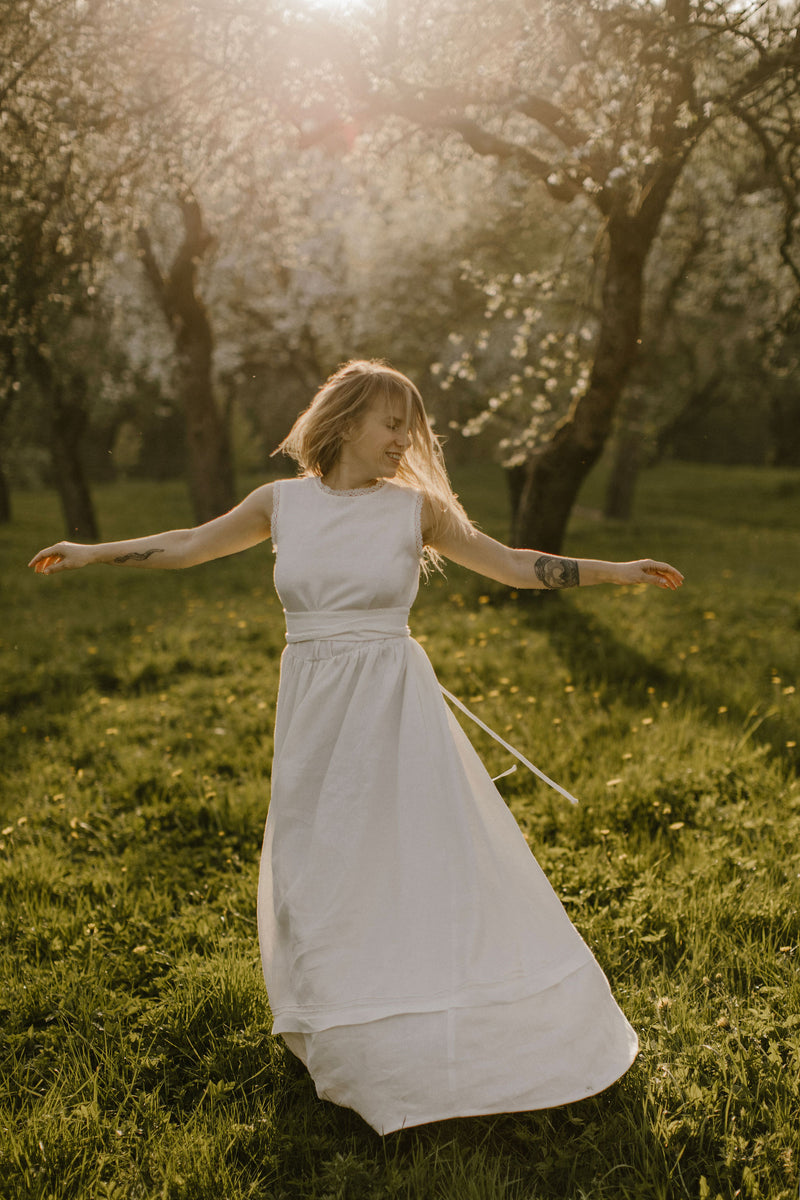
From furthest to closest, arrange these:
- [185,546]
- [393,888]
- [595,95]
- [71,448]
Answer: [71,448] → [595,95] → [185,546] → [393,888]

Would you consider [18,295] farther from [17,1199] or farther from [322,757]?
[17,1199]

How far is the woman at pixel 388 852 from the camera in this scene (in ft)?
9.33

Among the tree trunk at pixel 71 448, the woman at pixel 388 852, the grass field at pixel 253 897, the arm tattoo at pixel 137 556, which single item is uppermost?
the tree trunk at pixel 71 448

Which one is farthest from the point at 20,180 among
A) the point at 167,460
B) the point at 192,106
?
the point at 167,460

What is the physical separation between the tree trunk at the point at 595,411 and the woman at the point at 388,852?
668cm

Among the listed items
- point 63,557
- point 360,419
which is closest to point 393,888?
point 360,419

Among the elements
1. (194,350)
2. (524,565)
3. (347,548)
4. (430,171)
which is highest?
(430,171)

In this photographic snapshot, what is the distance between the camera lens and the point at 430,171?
416 inches

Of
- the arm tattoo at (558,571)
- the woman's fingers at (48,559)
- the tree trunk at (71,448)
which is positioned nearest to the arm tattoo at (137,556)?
the woman's fingers at (48,559)

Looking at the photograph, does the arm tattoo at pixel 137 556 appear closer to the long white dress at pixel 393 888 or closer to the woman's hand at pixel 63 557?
the woman's hand at pixel 63 557

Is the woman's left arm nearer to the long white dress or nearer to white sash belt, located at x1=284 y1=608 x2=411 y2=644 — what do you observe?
the long white dress

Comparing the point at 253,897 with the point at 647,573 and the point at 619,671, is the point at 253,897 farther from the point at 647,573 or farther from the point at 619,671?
the point at 619,671

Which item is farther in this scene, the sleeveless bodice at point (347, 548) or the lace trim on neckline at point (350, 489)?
the lace trim on neckline at point (350, 489)

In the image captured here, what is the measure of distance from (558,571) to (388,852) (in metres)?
1.28
